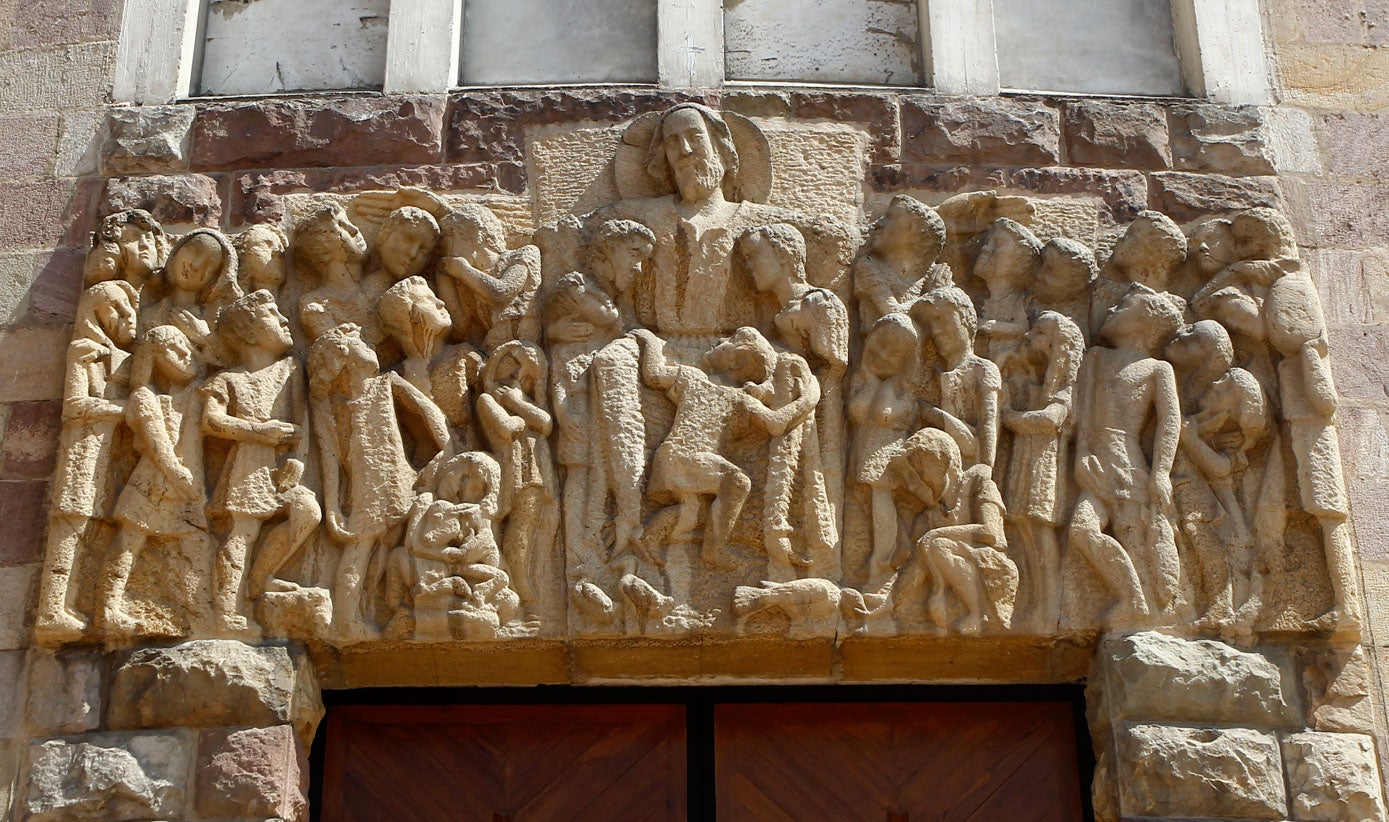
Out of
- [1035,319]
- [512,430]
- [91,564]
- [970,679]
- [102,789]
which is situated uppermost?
Answer: [1035,319]

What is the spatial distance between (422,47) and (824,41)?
3.94 ft

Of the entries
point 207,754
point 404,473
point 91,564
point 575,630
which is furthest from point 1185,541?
point 91,564

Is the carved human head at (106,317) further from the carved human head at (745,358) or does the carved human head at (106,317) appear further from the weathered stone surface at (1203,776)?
the weathered stone surface at (1203,776)

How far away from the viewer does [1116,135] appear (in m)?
4.89

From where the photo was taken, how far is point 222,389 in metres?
4.40

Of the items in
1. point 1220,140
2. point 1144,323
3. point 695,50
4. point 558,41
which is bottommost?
point 1144,323

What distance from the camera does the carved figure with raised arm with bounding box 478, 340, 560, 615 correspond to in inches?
169

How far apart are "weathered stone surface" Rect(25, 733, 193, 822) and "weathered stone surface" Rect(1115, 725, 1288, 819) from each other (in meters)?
2.25

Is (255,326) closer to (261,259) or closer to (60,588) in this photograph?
(261,259)

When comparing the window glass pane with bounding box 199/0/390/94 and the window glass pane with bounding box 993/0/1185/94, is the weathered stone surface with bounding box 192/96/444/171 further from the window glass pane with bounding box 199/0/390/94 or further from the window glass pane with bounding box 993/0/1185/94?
the window glass pane with bounding box 993/0/1185/94

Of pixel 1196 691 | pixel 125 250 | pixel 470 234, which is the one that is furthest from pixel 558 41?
pixel 1196 691

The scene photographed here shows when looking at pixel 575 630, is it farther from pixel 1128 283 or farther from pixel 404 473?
pixel 1128 283

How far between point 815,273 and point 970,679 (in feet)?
3.76

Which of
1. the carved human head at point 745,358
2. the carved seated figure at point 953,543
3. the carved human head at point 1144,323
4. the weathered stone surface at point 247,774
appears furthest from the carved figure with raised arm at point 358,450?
the carved human head at point 1144,323
